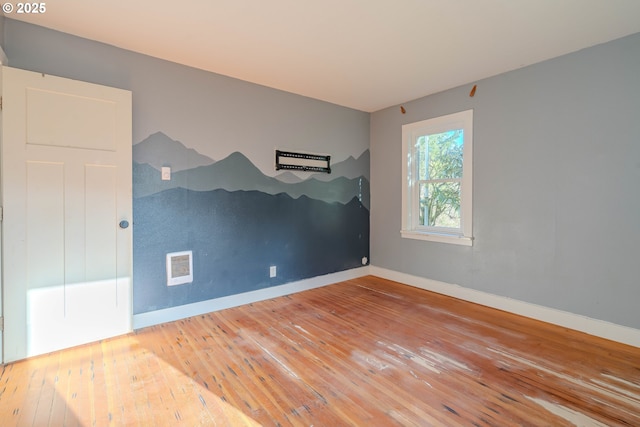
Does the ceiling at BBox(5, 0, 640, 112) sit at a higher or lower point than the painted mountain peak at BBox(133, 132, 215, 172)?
higher

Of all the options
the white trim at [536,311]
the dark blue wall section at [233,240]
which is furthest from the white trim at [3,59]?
the white trim at [536,311]

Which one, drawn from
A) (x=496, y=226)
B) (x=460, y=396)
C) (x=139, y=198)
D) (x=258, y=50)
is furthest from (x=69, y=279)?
(x=496, y=226)

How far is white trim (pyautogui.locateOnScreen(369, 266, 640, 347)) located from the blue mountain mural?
1.18m

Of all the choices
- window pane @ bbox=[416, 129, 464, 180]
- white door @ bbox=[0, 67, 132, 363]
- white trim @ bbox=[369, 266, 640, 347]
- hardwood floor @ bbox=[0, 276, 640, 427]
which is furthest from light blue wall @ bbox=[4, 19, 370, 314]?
white trim @ bbox=[369, 266, 640, 347]

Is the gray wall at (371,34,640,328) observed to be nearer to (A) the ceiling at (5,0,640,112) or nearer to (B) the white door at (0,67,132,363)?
(A) the ceiling at (5,0,640,112)

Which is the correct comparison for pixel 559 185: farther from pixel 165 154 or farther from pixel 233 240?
pixel 165 154

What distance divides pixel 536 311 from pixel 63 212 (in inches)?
175

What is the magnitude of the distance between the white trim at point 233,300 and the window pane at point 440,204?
53.3 inches

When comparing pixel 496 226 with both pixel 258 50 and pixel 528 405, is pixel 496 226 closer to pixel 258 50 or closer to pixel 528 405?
pixel 528 405

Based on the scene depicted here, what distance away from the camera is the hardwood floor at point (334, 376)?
67.1 inches

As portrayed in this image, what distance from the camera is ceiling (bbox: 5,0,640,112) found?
2.15 meters

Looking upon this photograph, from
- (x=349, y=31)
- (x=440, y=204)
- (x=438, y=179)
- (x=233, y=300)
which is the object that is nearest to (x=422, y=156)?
(x=438, y=179)

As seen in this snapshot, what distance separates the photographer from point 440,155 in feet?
12.9

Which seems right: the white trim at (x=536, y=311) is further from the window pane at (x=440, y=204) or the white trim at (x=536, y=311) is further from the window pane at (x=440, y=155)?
the window pane at (x=440, y=155)
